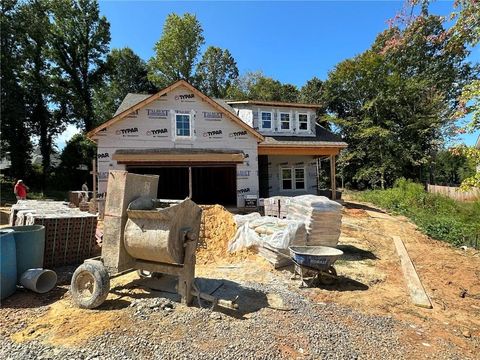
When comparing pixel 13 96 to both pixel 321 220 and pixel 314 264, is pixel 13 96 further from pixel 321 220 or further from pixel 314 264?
pixel 314 264

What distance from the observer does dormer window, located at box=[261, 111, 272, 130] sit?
68.4ft

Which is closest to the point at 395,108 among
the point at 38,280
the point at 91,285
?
the point at 91,285

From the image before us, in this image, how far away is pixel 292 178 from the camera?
22.1 metres

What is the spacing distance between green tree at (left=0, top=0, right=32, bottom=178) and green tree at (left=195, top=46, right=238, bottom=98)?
21199 millimetres

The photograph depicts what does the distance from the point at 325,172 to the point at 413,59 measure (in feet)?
50.7

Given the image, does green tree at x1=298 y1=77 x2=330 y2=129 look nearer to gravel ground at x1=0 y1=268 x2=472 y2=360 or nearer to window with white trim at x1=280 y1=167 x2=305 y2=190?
window with white trim at x1=280 y1=167 x2=305 y2=190

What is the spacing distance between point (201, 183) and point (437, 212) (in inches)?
577

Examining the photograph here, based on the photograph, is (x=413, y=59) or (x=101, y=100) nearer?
(x=413, y=59)

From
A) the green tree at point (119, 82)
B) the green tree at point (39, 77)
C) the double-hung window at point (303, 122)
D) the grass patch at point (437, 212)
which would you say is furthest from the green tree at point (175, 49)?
the grass patch at point (437, 212)

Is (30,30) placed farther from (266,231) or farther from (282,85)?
(266,231)

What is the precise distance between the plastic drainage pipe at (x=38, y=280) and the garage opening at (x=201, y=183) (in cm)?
1568

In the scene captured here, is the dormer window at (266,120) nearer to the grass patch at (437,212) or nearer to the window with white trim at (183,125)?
the window with white trim at (183,125)

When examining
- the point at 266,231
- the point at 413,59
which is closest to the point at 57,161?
the point at 266,231

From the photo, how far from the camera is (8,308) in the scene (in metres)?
4.95
